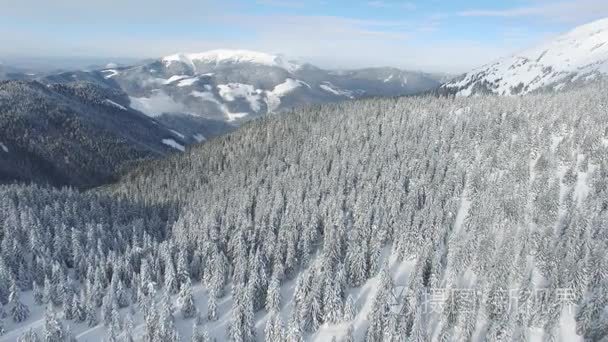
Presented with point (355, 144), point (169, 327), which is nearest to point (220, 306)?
point (169, 327)

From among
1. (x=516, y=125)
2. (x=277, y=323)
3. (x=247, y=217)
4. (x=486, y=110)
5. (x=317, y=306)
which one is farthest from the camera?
(x=486, y=110)

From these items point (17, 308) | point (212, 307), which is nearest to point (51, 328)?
point (17, 308)

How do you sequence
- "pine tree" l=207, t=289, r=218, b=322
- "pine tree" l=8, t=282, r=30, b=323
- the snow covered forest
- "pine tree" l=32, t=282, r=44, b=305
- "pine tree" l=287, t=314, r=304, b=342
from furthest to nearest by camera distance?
"pine tree" l=32, t=282, r=44, b=305, "pine tree" l=207, t=289, r=218, b=322, "pine tree" l=8, t=282, r=30, b=323, the snow covered forest, "pine tree" l=287, t=314, r=304, b=342

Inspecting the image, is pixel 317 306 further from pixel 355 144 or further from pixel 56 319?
pixel 355 144

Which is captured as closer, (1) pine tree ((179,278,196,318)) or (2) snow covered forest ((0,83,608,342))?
(2) snow covered forest ((0,83,608,342))

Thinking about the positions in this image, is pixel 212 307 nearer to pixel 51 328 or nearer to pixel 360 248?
pixel 51 328

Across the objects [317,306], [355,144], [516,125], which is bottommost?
[317,306]

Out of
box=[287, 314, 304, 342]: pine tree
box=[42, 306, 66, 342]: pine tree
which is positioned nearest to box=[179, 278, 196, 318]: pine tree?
box=[42, 306, 66, 342]: pine tree

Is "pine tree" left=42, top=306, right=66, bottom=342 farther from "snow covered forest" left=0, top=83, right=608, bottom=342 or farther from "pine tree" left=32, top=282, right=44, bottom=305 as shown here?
"pine tree" left=32, top=282, right=44, bottom=305
